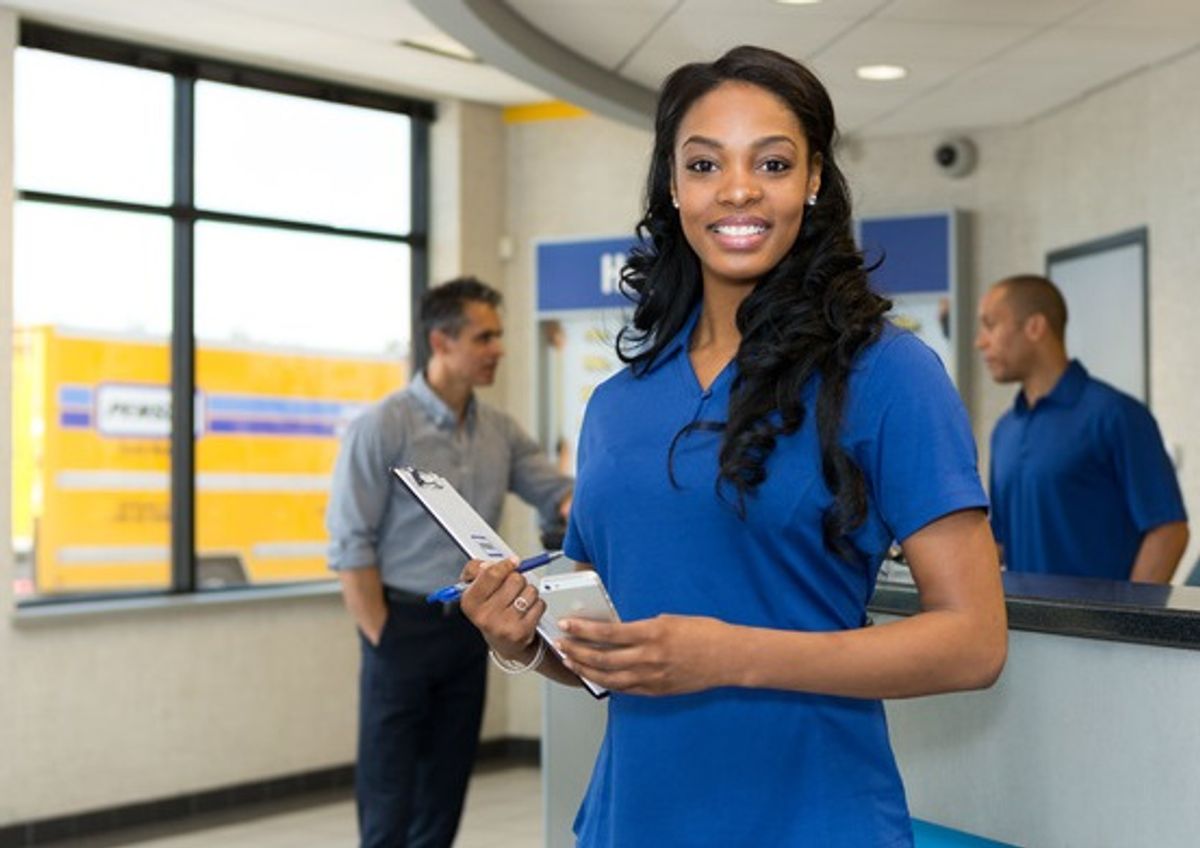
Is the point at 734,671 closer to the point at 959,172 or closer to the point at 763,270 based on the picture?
the point at 763,270

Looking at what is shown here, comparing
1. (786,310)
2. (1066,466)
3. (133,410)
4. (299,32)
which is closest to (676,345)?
(786,310)

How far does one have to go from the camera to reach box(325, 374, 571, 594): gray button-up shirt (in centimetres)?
451

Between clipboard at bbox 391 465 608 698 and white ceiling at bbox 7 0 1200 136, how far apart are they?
3537mm

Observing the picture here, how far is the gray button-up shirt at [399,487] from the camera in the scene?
14.8ft

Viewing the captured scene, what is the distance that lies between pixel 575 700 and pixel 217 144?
12.3 ft

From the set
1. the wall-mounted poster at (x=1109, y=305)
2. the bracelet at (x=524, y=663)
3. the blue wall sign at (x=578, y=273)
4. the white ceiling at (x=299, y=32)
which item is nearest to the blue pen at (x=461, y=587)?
the bracelet at (x=524, y=663)

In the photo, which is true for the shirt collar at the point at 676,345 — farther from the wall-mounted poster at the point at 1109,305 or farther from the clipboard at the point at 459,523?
the wall-mounted poster at the point at 1109,305

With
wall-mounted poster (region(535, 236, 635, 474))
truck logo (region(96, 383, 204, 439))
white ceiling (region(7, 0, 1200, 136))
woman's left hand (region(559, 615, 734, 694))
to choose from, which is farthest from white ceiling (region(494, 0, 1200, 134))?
woman's left hand (region(559, 615, 734, 694))

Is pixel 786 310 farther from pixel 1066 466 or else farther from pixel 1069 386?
pixel 1069 386

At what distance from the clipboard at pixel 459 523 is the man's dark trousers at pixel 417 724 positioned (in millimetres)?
2791

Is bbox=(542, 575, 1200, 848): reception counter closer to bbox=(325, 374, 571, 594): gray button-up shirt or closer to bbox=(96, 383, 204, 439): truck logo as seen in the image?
bbox=(325, 374, 571, 594): gray button-up shirt

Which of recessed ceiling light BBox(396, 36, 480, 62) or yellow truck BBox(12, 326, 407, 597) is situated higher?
recessed ceiling light BBox(396, 36, 480, 62)

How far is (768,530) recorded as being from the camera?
1461 millimetres

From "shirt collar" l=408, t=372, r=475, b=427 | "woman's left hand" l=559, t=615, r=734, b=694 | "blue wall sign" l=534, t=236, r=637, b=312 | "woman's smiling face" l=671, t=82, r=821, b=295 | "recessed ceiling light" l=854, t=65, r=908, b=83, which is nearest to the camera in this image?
"woman's left hand" l=559, t=615, r=734, b=694
